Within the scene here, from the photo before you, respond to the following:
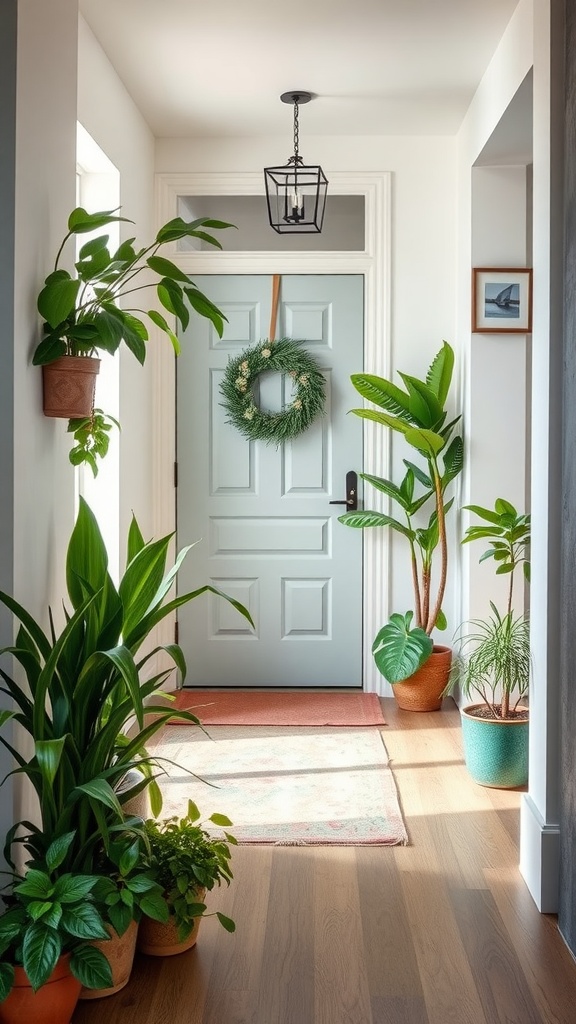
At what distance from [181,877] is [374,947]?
0.53 meters

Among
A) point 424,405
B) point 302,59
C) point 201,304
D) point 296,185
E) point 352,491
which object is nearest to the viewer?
point 201,304

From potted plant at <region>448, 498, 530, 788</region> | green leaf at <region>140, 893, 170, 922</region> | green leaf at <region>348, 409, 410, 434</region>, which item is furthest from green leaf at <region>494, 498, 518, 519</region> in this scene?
Answer: green leaf at <region>140, 893, 170, 922</region>

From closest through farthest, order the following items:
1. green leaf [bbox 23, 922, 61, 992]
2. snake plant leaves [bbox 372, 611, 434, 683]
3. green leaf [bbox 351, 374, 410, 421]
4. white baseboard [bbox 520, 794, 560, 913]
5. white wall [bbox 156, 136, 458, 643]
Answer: green leaf [bbox 23, 922, 61, 992] → white baseboard [bbox 520, 794, 560, 913] → snake plant leaves [bbox 372, 611, 434, 683] → green leaf [bbox 351, 374, 410, 421] → white wall [bbox 156, 136, 458, 643]

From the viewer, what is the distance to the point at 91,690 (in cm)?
214

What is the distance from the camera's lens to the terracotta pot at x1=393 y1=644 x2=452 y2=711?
4602 mm

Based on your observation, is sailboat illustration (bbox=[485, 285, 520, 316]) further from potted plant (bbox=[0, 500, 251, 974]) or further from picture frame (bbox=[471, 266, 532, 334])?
potted plant (bbox=[0, 500, 251, 974])

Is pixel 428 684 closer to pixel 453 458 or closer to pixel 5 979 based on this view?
pixel 453 458

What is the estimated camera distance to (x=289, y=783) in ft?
11.8

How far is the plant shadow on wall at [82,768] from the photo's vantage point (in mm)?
1907

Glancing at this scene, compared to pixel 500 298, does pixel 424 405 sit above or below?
below

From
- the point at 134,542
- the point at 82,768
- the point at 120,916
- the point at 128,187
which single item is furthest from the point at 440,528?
the point at 120,916

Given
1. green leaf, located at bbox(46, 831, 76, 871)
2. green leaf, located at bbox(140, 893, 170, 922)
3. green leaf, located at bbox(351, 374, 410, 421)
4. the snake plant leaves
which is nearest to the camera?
green leaf, located at bbox(46, 831, 76, 871)

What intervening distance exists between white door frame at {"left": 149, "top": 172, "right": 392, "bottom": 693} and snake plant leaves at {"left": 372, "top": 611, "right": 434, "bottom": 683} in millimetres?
488

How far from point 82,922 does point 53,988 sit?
7.3 inches
